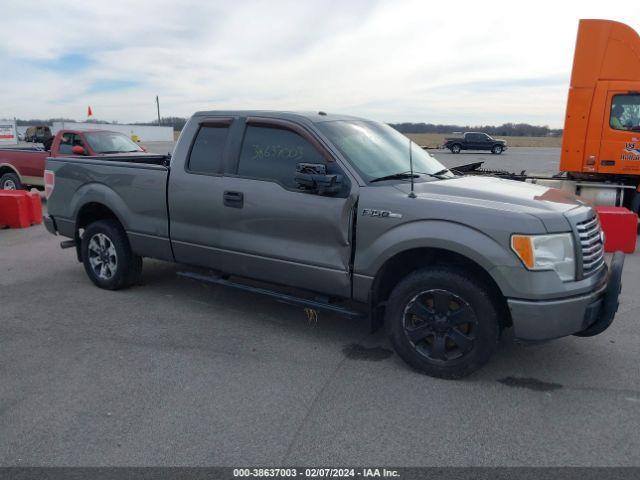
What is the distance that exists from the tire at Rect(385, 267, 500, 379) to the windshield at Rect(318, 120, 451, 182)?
3.17 feet

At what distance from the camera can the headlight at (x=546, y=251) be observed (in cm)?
342

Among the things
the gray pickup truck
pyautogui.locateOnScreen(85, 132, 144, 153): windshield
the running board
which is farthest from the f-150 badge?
pyautogui.locateOnScreen(85, 132, 144, 153): windshield

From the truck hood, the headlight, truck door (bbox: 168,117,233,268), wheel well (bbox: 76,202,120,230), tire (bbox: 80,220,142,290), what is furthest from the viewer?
wheel well (bbox: 76,202,120,230)

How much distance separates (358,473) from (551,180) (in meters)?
8.86

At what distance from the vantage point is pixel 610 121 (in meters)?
9.39

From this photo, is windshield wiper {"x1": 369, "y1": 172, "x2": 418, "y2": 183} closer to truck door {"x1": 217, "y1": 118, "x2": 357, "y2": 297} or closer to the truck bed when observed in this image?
truck door {"x1": 217, "y1": 118, "x2": 357, "y2": 297}

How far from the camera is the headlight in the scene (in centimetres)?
342

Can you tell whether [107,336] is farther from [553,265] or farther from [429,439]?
[553,265]

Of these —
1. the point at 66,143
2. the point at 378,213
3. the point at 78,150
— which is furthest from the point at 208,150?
the point at 66,143

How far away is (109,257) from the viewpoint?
5898mm

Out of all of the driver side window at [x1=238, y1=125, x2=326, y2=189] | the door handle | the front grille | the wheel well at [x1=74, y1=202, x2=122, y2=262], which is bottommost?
the wheel well at [x1=74, y1=202, x2=122, y2=262]

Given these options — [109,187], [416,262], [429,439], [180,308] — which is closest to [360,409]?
[429,439]

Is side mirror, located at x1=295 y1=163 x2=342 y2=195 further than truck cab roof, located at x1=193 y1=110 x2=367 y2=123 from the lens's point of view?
No

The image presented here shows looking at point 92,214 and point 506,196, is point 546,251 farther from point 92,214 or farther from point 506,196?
point 92,214
